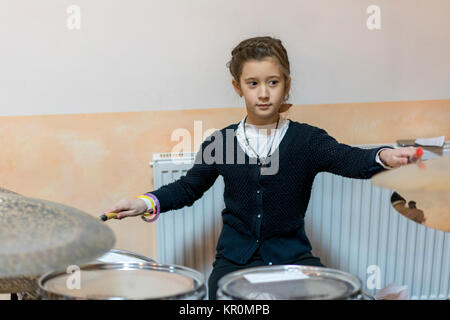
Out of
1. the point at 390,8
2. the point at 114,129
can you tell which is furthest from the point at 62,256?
the point at 390,8

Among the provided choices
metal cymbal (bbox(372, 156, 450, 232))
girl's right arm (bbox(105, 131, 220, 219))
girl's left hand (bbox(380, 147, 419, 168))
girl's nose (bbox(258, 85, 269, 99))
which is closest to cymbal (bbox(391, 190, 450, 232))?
metal cymbal (bbox(372, 156, 450, 232))

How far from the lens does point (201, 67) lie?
170 cm

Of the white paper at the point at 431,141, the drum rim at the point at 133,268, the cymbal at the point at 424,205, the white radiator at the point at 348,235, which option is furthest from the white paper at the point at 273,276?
the white paper at the point at 431,141

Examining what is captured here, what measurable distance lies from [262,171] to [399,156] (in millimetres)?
363

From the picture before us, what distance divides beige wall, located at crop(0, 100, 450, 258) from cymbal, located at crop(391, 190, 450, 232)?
79cm

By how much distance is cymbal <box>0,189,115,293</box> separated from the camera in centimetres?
77

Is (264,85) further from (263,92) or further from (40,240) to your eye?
(40,240)

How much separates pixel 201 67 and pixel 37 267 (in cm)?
104

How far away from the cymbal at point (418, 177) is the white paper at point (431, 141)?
0.81m

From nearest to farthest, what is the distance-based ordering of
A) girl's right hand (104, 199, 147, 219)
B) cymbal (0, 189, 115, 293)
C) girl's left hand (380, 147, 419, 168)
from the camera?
cymbal (0, 189, 115, 293) < girl's left hand (380, 147, 419, 168) < girl's right hand (104, 199, 147, 219)

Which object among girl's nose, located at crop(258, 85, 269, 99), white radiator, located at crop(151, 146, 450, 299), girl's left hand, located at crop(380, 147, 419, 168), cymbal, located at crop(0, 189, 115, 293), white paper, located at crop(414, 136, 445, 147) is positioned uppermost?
girl's nose, located at crop(258, 85, 269, 99)

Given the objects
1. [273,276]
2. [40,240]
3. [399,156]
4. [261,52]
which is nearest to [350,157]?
[399,156]

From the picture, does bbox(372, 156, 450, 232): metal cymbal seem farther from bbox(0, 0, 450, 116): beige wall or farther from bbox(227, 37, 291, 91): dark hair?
bbox(0, 0, 450, 116): beige wall

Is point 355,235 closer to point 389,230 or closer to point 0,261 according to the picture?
point 389,230
